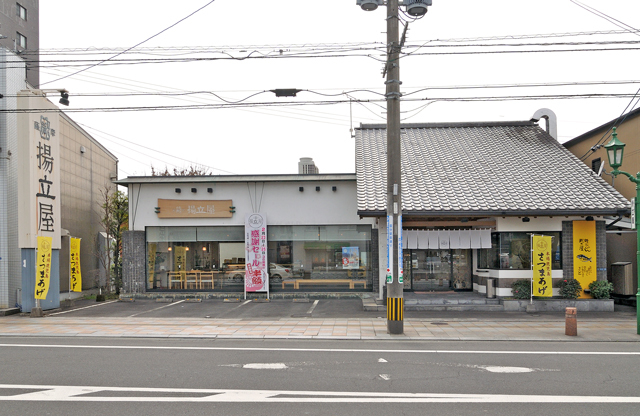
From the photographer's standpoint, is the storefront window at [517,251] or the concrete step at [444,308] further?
the storefront window at [517,251]

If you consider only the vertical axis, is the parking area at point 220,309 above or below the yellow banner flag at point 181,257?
below

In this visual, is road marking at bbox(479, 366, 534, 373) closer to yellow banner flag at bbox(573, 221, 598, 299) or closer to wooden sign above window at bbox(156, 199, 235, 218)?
yellow banner flag at bbox(573, 221, 598, 299)

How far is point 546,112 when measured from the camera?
Answer: 20.8 metres

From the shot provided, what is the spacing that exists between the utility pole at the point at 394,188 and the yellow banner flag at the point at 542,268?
6487 mm

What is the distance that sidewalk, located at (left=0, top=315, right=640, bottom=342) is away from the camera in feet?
38.9

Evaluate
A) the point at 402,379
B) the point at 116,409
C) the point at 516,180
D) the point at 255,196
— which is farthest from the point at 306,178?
the point at 116,409

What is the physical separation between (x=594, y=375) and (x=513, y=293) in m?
8.15

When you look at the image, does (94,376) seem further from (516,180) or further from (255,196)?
(516,180)

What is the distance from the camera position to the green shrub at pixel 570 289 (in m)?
15.9

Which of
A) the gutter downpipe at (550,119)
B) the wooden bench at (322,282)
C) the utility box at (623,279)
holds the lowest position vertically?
the wooden bench at (322,282)

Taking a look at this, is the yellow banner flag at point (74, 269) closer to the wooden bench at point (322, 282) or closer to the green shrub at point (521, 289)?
the wooden bench at point (322, 282)

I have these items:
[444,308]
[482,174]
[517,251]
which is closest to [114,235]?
[444,308]

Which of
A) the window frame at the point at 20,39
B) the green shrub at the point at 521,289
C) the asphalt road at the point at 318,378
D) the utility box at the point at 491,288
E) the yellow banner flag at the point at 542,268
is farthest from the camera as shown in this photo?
the window frame at the point at 20,39

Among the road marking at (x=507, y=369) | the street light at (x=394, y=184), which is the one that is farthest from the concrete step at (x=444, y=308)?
the road marking at (x=507, y=369)
